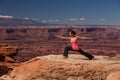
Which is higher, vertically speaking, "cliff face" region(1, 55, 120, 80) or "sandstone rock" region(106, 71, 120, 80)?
"cliff face" region(1, 55, 120, 80)

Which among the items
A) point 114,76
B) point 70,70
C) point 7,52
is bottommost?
point 7,52

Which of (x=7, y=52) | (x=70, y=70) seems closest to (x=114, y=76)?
(x=70, y=70)

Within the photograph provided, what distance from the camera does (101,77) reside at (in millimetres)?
12703

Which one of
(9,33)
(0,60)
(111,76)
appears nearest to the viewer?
(111,76)

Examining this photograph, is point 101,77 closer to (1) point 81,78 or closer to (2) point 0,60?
(1) point 81,78

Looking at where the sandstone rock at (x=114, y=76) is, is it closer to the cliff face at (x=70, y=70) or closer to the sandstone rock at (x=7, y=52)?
the cliff face at (x=70, y=70)

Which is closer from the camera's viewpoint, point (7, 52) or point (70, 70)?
point (70, 70)

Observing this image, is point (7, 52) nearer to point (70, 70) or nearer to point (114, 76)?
point (70, 70)

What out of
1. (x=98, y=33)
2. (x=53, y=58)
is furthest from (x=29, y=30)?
(x=53, y=58)

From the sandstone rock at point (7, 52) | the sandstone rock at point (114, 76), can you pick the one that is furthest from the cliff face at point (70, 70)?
the sandstone rock at point (7, 52)

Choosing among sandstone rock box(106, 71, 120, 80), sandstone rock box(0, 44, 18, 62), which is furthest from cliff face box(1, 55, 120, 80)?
sandstone rock box(0, 44, 18, 62)

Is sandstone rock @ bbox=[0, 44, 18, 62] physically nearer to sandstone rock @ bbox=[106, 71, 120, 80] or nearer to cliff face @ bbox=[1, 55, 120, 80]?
cliff face @ bbox=[1, 55, 120, 80]

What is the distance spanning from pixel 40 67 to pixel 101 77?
242 centimetres

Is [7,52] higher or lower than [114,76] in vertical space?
lower
